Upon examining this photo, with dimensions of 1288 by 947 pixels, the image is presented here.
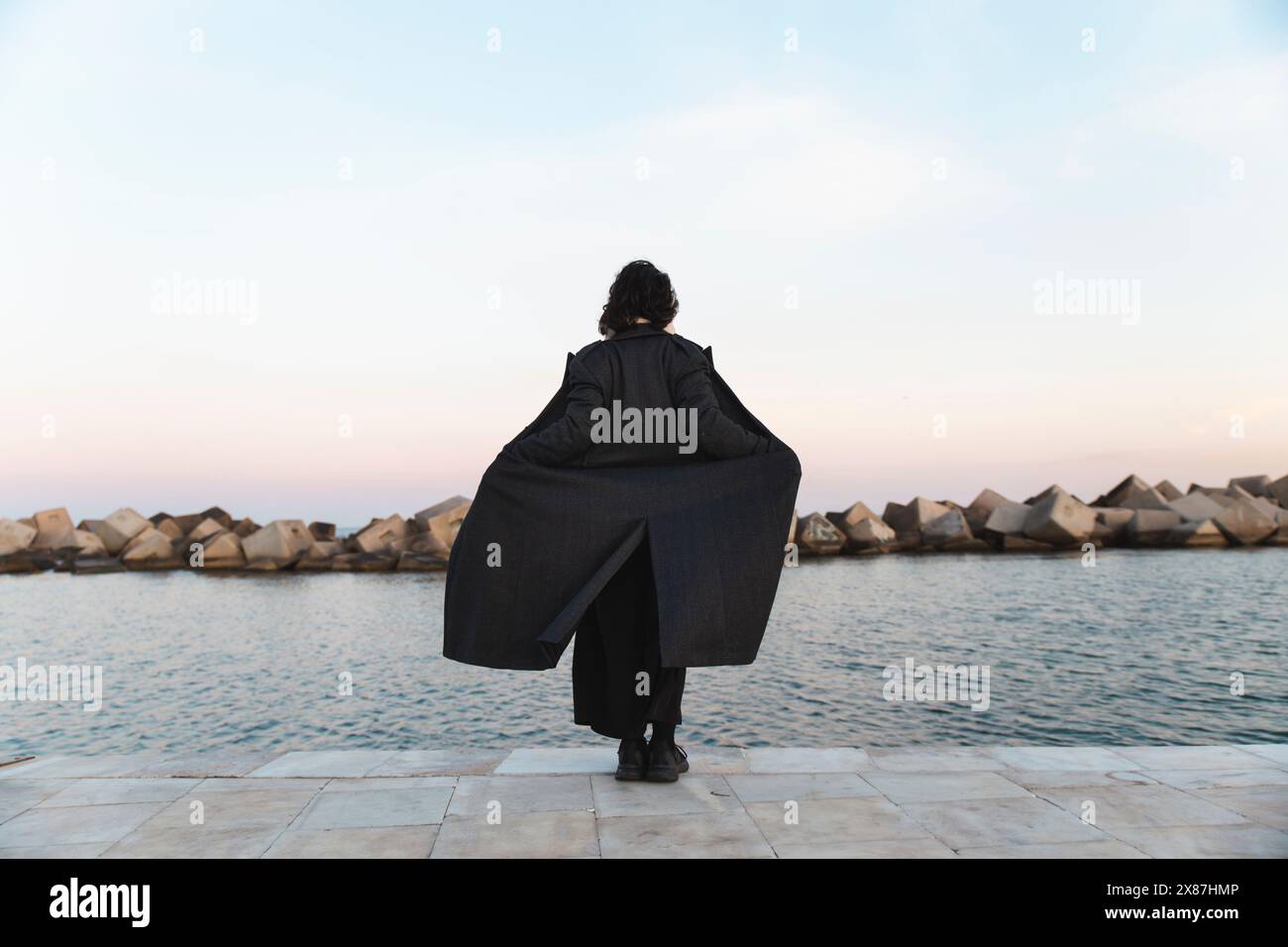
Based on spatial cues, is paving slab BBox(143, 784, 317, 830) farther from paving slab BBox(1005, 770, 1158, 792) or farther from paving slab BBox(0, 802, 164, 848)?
paving slab BBox(1005, 770, 1158, 792)

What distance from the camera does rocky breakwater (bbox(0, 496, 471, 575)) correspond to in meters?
34.4

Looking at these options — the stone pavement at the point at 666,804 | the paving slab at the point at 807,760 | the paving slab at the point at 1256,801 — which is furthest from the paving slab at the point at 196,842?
the paving slab at the point at 1256,801

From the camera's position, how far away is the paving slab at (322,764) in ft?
14.0

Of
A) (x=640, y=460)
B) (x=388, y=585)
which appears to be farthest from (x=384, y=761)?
(x=388, y=585)

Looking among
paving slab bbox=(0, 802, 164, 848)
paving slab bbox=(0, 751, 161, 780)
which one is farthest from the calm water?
paving slab bbox=(0, 802, 164, 848)

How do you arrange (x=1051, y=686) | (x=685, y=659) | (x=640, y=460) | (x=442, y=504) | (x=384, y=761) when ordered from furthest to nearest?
(x=442, y=504) < (x=1051, y=686) < (x=384, y=761) < (x=640, y=460) < (x=685, y=659)

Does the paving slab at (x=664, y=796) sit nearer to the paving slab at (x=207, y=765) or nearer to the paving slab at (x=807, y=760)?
the paving slab at (x=807, y=760)

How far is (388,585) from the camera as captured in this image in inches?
1169

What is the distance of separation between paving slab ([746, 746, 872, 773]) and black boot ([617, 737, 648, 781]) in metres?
0.49

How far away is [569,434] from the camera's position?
3.92 meters

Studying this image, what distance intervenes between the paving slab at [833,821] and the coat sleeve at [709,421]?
53.5 inches

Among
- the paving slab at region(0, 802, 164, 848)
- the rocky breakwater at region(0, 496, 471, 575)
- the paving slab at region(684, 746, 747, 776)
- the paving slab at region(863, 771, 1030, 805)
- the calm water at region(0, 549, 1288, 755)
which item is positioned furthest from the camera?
the rocky breakwater at region(0, 496, 471, 575)
